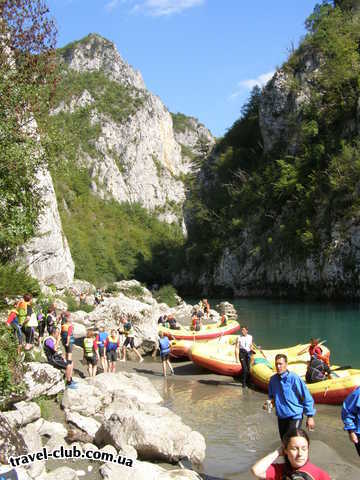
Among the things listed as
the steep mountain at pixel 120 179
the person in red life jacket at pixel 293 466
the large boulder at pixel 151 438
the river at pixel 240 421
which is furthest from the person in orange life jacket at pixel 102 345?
the steep mountain at pixel 120 179

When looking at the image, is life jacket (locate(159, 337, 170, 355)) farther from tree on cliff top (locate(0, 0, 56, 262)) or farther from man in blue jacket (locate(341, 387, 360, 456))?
man in blue jacket (locate(341, 387, 360, 456))

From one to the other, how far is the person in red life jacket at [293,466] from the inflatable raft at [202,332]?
55.8ft

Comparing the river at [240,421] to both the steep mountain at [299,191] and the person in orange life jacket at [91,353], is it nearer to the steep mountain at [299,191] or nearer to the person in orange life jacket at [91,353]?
the person in orange life jacket at [91,353]

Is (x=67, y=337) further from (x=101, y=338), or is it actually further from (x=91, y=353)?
(x=101, y=338)

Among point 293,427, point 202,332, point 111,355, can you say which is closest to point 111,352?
point 111,355

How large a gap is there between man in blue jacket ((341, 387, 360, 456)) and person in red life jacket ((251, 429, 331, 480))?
1935 mm

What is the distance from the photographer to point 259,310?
3716cm

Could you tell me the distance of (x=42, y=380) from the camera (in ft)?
30.2

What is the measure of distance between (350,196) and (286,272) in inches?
435

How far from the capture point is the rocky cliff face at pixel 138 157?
11819cm

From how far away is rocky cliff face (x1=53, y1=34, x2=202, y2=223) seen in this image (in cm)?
11819

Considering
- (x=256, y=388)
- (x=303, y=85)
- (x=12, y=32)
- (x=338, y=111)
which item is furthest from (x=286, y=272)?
(x=12, y=32)

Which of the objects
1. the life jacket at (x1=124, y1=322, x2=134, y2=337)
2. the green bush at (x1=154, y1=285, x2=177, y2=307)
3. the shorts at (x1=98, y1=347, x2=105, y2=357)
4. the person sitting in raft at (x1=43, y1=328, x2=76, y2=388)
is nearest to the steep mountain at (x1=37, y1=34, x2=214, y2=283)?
the green bush at (x1=154, y1=285, x2=177, y2=307)

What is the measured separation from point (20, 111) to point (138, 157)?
4822 inches
